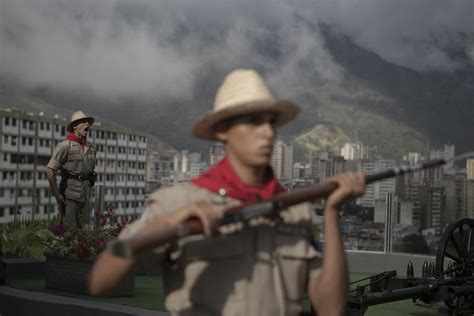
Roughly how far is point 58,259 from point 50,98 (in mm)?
94025

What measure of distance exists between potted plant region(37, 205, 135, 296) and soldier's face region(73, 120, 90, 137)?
48.6 inches

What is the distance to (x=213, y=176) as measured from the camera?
244cm

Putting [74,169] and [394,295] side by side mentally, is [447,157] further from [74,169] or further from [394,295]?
[74,169]

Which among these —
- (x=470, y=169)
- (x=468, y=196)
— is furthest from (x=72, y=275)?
(x=470, y=169)

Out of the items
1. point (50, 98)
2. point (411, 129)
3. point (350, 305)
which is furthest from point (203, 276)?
point (50, 98)

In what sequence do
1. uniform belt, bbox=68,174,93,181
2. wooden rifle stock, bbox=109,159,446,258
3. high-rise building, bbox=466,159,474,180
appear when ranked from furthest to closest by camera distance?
1. high-rise building, bbox=466,159,474,180
2. uniform belt, bbox=68,174,93,181
3. wooden rifle stock, bbox=109,159,446,258

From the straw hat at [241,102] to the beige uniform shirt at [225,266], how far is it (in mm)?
204

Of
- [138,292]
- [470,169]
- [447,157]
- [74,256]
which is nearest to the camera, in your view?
[447,157]

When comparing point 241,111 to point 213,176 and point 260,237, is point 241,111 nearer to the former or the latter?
point 213,176

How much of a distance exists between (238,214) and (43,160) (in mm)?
86581

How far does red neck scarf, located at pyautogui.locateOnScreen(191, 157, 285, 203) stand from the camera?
2381mm

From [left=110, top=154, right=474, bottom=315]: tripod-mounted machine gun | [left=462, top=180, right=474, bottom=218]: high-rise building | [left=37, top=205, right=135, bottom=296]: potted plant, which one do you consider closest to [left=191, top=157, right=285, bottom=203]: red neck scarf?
[left=110, top=154, right=474, bottom=315]: tripod-mounted machine gun

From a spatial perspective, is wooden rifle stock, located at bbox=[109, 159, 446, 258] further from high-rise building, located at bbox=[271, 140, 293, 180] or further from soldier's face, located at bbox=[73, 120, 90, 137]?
high-rise building, located at bbox=[271, 140, 293, 180]

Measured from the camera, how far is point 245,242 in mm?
2354
